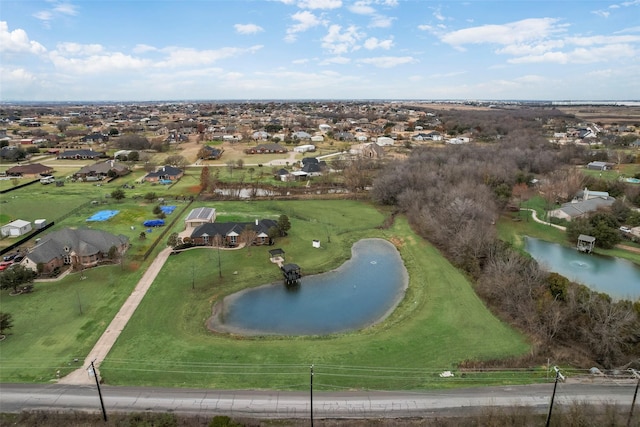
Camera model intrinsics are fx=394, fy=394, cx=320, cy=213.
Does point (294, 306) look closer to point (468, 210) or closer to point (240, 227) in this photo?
point (240, 227)

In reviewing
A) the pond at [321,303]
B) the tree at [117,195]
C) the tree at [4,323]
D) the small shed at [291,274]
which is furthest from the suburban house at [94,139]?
the pond at [321,303]

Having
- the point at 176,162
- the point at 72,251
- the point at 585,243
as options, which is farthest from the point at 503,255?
the point at 176,162

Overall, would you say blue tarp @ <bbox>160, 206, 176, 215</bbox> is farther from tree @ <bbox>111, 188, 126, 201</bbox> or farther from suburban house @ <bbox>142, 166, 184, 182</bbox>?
suburban house @ <bbox>142, 166, 184, 182</bbox>

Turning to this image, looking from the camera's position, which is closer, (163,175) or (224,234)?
(224,234)

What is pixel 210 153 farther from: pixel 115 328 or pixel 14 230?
pixel 115 328

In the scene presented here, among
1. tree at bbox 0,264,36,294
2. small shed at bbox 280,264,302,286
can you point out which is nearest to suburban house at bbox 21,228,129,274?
tree at bbox 0,264,36,294
